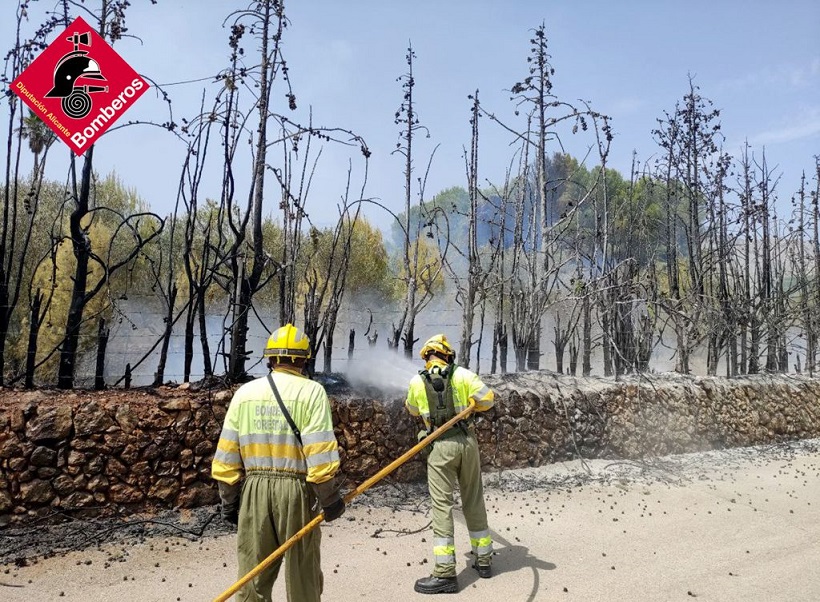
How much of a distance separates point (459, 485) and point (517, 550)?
110 cm

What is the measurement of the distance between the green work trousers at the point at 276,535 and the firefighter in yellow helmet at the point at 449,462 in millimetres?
1499

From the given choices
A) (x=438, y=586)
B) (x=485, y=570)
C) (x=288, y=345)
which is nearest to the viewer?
(x=288, y=345)

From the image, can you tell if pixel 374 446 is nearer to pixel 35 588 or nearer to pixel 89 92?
pixel 35 588

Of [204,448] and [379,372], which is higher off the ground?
[379,372]

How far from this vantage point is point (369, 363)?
8.23m

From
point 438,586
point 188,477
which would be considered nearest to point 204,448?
point 188,477

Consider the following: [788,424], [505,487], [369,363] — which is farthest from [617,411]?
[788,424]

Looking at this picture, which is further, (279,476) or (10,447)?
(10,447)

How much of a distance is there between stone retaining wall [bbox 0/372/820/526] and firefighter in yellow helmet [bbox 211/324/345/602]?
9.34 ft

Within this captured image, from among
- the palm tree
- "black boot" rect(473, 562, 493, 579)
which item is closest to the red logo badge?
the palm tree

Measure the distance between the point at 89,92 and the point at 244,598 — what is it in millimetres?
5517

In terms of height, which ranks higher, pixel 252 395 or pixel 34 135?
pixel 34 135

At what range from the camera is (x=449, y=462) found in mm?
4891

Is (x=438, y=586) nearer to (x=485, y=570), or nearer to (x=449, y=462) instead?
(x=485, y=570)
